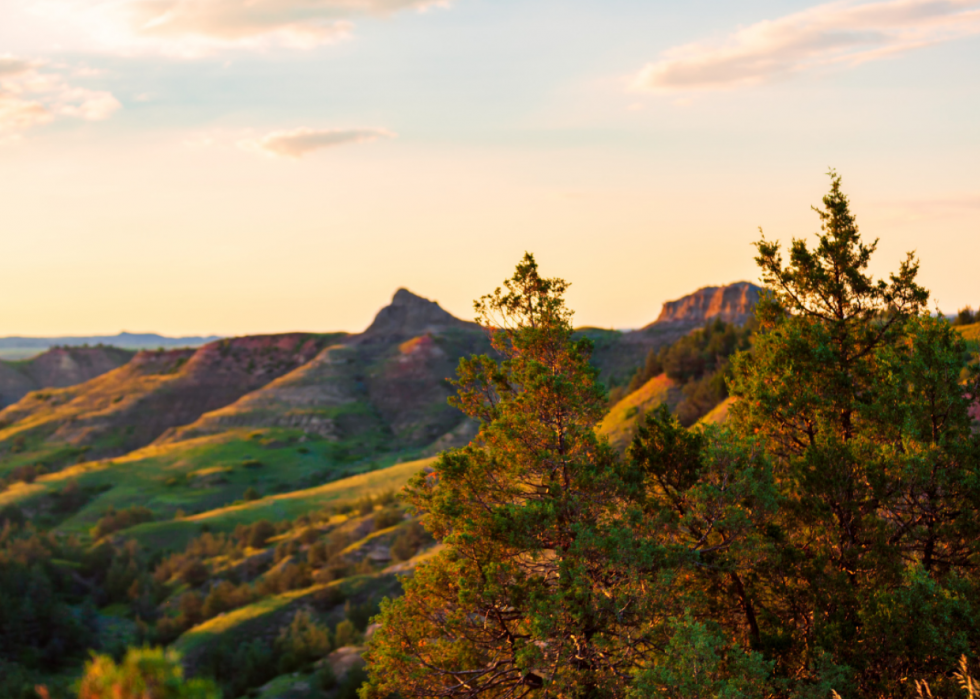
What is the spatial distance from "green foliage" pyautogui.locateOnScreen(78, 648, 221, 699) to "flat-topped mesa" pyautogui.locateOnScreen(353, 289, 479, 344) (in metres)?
155

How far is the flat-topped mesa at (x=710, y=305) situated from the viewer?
150250 mm

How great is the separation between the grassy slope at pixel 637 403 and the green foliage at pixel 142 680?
160 feet

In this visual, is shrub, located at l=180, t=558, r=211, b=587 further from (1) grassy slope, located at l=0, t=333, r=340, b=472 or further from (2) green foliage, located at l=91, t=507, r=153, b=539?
(1) grassy slope, located at l=0, t=333, r=340, b=472

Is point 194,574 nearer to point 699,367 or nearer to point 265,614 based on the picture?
point 265,614

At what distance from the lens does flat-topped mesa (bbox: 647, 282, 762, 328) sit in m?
150

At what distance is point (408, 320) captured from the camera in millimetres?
169875

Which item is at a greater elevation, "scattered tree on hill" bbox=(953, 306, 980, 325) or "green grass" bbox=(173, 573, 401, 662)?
"scattered tree on hill" bbox=(953, 306, 980, 325)

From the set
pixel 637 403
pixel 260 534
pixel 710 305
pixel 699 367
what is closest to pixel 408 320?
pixel 710 305

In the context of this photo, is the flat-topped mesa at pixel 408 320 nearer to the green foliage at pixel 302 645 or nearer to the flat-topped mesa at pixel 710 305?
the flat-topped mesa at pixel 710 305

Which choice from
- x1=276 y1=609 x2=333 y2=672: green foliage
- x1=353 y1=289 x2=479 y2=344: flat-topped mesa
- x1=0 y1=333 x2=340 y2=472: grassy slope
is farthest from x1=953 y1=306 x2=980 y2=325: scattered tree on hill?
x1=353 y1=289 x2=479 y2=344: flat-topped mesa

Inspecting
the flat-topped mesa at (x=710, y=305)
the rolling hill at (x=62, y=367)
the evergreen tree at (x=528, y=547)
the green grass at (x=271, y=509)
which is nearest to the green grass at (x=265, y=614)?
the green grass at (x=271, y=509)

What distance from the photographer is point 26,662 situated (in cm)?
3644

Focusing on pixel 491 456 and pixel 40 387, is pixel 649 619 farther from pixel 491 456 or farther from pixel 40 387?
pixel 40 387

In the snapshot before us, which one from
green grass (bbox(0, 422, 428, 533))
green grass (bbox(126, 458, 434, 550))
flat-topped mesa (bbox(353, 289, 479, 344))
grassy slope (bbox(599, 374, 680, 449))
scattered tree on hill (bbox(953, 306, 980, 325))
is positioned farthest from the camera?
flat-topped mesa (bbox(353, 289, 479, 344))
